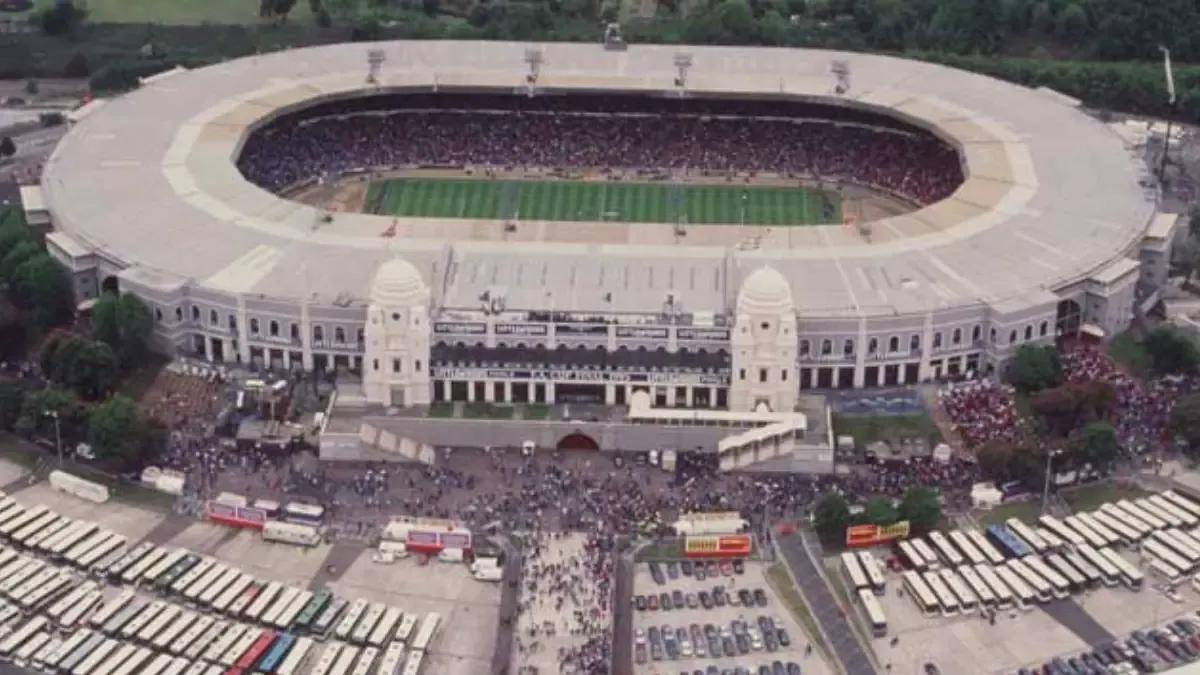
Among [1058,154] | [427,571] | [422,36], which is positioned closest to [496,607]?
[427,571]

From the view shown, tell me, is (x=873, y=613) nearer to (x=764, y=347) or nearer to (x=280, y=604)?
(x=764, y=347)

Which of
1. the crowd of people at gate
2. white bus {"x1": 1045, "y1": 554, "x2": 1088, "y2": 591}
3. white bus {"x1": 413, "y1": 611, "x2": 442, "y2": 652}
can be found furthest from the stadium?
white bus {"x1": 413, "y1": 611, "x2": 442, "y2": 652}

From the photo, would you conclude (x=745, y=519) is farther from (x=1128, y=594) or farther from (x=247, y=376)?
(x=247, y=376)

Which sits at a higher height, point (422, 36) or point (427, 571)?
point (422, 36)

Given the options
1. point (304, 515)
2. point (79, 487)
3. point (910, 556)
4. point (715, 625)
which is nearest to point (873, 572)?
point (910, 556)

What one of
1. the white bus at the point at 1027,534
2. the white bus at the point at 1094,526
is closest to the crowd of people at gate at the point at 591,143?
the white bus at the point at 1094,526
